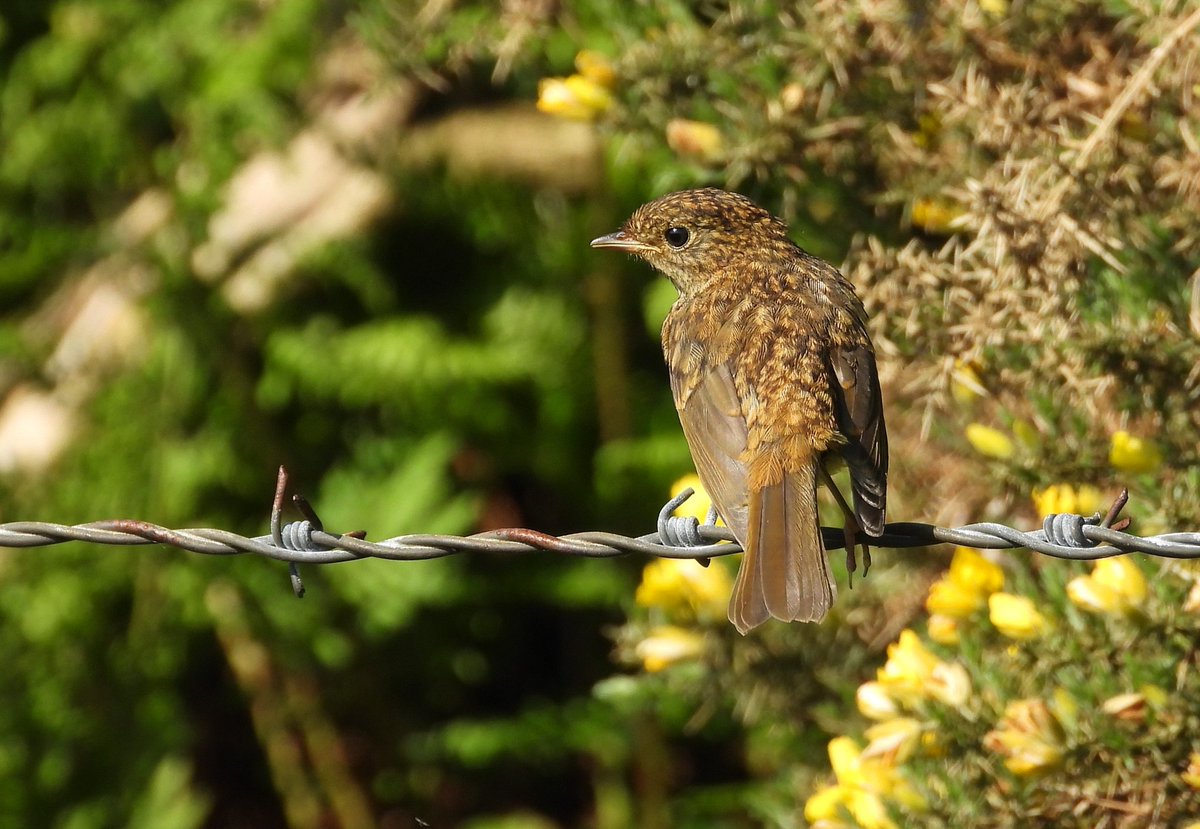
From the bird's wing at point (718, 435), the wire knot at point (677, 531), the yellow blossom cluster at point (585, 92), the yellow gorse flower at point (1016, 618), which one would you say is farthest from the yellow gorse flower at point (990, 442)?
the yellow blossom cluster at point (585, 92)

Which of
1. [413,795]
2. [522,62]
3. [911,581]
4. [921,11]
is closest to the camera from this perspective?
[921,11]

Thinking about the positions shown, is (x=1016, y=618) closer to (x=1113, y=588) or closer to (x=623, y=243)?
(x=1113, y=588)

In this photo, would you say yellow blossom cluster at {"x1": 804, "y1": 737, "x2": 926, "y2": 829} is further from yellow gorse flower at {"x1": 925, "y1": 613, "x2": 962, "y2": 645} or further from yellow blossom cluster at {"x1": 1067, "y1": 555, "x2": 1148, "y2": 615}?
yellow blossom cluster at {"x1": 1067, "y1": 555, "x2": 1148, "y2": 615}

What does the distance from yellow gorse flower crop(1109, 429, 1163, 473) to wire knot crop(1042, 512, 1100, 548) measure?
27.8 inches

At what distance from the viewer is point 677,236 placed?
4559mm

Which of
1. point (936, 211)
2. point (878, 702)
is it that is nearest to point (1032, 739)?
point (878, 702)

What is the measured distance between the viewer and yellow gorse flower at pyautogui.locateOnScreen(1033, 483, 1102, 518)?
12.2 ft

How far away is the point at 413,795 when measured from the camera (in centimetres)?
623

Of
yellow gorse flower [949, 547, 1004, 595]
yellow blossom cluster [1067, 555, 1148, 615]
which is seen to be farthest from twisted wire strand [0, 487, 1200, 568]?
yellow gorse flower [949, 547, 1004, 595]

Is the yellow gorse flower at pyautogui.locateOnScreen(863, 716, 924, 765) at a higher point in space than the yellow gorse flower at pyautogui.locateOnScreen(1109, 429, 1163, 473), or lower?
lower

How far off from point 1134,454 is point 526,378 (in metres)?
3.07

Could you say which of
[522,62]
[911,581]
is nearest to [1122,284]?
[911,581]

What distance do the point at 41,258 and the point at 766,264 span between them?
11.0 feet

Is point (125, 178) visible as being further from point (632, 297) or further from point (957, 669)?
point (957, 669)
